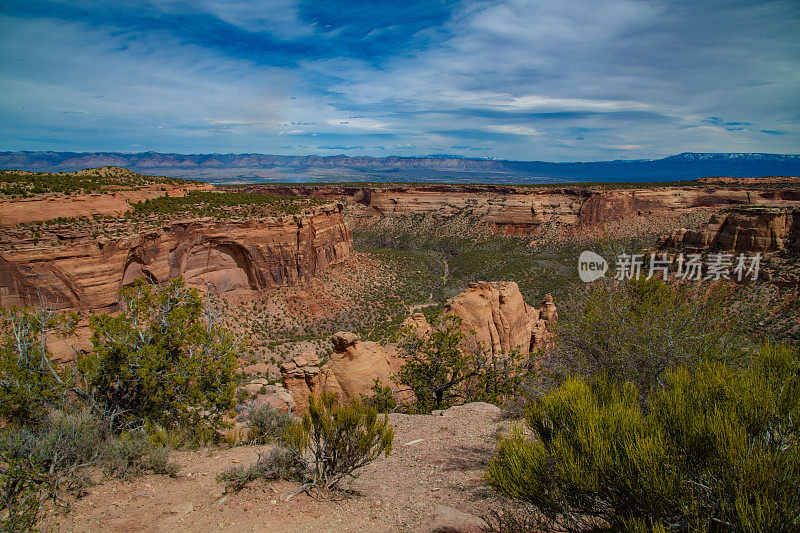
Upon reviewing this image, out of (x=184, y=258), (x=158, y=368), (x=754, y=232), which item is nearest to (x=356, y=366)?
(x=158, y=368)

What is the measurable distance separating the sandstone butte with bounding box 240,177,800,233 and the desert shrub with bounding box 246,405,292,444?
2764 inches

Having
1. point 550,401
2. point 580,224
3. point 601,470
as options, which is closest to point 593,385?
point 550,401

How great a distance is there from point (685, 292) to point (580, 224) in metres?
62.2

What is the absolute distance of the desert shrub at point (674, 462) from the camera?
3.84m

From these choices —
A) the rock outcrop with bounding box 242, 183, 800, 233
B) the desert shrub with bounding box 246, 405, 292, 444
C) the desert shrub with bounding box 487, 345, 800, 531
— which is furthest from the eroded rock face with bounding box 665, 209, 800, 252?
the desert shrub with bounding box 246, 405, 292, 444

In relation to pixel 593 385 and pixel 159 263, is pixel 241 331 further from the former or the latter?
pixel 593 385

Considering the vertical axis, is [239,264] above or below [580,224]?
below

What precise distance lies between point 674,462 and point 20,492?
30.9ft

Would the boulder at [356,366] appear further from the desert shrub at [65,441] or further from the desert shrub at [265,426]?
the desert shrub at [65,441]

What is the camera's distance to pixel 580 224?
233 feet

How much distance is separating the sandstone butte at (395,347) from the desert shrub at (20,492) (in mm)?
7465

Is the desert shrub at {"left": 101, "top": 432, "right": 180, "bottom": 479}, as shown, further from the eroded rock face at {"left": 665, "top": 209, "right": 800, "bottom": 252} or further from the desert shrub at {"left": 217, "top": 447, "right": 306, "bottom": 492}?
the eroded rock face at {"left": 665, "top": 209, "right": 800, "bottom": 252}

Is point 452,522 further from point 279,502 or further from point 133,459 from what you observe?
point 133,459

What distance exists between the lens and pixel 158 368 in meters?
10.5
